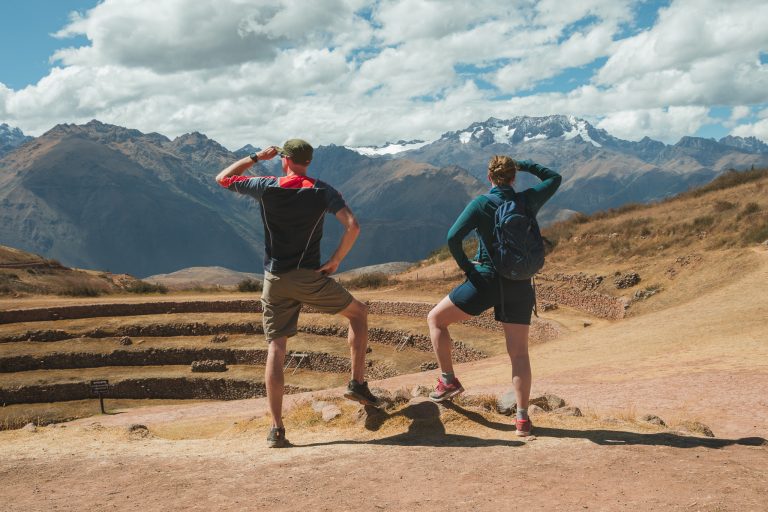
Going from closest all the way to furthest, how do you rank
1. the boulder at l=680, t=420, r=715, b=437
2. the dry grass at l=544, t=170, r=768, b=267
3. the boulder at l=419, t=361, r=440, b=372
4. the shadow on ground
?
the shadow on ground → the boulder at l=680, t=420, r=715, b=437 → the boulder at l=419, t=361, r=440, b=372 → the dry grass at l=544, t=170, r=768, b=267

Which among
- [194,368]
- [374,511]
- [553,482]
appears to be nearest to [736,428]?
[553,482]

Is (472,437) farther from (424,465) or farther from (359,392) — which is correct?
(359,392)

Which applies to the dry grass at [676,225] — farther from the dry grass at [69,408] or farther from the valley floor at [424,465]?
the dry grass at [69,408]

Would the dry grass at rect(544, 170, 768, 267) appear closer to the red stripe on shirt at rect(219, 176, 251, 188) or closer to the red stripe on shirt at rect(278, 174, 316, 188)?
the red stripe on shirt at rect(278, 174, 316, 188)

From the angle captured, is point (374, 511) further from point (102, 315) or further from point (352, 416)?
point (102, 315)

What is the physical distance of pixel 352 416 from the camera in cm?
779

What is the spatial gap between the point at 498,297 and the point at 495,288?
11cm

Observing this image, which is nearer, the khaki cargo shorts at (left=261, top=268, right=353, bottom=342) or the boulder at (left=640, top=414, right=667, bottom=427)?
the khaki cargo shorts at (left=261, top=268, right=353, bottom=342)

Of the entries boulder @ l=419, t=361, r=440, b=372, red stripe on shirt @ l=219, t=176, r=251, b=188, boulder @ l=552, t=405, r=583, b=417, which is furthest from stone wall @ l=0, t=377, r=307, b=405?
red stripe on shirt @ l=219, t=176, r=251, b=188

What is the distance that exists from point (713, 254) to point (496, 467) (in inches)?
913

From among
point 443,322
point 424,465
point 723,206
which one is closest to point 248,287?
point 723,206

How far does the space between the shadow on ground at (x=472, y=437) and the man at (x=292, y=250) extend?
3.98ft

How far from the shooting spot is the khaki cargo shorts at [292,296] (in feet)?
21.9

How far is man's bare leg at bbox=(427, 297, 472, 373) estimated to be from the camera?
6715 mm
